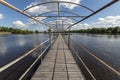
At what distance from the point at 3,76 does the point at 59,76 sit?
529 centimetres

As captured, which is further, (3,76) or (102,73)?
(102,73)

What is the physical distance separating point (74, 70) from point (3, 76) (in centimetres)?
528

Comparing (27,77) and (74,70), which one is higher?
(74,70)

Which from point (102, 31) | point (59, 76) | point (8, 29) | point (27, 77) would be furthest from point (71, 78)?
point (8, 29)

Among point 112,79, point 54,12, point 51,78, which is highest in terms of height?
point 54,12

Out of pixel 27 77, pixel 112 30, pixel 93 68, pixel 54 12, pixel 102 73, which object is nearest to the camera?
pixel 27 77

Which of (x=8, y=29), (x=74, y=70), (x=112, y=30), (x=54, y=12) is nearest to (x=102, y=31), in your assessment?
(x=112, y=30)

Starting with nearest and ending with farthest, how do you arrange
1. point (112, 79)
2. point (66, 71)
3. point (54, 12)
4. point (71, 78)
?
point (71, 78) → point (66, 71) → point (112, 79) → point (54, 12)

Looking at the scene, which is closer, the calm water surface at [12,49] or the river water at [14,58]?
the river water at [14,58]

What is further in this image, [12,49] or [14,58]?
[12,49]

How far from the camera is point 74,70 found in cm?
446

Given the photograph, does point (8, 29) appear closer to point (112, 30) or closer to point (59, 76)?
point (112, 30)

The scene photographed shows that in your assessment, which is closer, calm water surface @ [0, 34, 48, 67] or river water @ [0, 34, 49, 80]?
river water @ [0, 34, 49, 80]

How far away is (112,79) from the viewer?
761 cm
